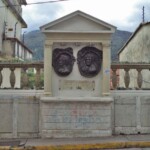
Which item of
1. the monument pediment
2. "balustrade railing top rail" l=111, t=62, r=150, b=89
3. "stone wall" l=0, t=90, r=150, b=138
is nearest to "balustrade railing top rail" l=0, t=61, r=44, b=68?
"stone wall" l=0, t=90, r=150, b=138

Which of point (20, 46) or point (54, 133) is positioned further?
point (20, 46)

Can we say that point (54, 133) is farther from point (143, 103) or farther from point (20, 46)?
point (20, 46)

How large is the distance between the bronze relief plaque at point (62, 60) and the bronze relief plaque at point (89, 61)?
219 mm

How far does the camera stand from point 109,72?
9.64m

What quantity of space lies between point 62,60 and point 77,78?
619 millimetres

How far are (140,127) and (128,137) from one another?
56cm

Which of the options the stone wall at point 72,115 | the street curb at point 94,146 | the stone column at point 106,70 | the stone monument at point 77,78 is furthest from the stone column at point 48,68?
the street curb at point 94,146

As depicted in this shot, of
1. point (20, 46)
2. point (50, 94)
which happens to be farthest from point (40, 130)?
point (20, 46)

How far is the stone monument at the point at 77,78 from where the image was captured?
9.49m

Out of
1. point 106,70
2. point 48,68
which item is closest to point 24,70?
point 48,68

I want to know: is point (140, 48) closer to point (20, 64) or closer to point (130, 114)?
point (130, 114)

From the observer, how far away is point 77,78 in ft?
31.8

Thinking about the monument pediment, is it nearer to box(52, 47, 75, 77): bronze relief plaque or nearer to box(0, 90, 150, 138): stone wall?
box(52, 47, 75, 77): bronze relief plaque

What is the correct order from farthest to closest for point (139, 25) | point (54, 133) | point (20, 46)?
point (20, 46)
point (139, 25)
point (54, 133)
